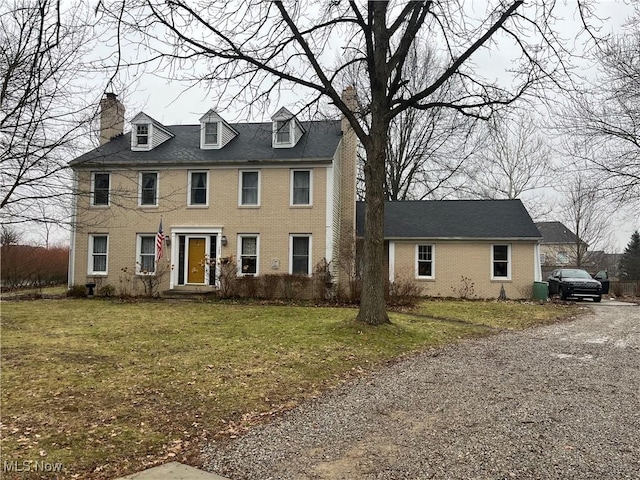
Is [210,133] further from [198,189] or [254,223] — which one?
[254,223]

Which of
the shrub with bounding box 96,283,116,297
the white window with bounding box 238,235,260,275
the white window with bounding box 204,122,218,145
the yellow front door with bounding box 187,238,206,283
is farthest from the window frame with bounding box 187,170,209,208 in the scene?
the shrub with bounding box 96,283,116,297

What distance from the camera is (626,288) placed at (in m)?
26.4

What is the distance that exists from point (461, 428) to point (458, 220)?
18.2 metres

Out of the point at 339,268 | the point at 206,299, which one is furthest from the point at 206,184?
the point at 339,268

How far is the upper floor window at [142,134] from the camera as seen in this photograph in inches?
825

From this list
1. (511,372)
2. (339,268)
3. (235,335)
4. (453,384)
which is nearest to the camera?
(453,384)

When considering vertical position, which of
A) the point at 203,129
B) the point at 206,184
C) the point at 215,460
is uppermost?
the point at 203,129

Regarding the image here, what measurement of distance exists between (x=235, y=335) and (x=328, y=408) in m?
4.78

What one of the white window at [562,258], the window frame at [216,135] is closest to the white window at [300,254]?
the window frame at [216,135]

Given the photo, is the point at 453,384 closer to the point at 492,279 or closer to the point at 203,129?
the point at 492,279

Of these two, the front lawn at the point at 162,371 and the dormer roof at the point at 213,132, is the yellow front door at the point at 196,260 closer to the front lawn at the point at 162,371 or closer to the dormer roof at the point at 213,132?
the dormer roof at the point at 213,132

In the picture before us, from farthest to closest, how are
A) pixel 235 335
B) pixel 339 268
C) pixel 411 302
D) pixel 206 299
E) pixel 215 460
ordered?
pixel 339 268 < pixel 206 299 < pixel 411 302 < pixel 235 335 < pixel 215 460

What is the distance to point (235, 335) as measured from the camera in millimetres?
9750

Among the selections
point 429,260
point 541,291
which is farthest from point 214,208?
point 541,291
